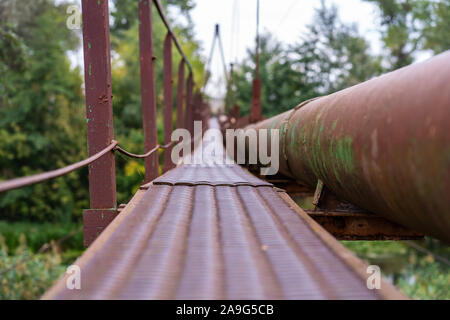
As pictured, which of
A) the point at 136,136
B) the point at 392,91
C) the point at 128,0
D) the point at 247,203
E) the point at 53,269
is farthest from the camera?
the point at 128,0

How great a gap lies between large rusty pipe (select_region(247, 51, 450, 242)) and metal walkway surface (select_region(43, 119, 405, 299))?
29 centimetres

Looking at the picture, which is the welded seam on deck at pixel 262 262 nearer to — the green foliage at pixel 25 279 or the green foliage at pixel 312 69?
the green foliage at pixel 25 279

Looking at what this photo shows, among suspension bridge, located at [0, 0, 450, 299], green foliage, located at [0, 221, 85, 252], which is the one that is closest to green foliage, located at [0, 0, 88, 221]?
green foliage, located at [0, 221, 85, 252]

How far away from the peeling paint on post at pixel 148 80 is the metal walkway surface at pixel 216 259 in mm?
2417

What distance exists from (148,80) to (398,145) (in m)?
3.34

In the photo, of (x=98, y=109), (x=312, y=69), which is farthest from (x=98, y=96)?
(x=312, y=69)

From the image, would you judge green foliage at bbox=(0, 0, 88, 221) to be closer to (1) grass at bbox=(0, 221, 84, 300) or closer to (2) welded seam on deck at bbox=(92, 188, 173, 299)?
(1) grass at bbox=(0, 221, 84, 300)

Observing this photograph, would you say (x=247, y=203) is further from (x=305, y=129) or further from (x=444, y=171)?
(x=444, y=171)

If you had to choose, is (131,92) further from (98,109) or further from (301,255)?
(301,255)

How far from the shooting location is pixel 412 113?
43.0 inches

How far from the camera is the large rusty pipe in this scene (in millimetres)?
1012

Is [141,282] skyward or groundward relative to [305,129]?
groundward
